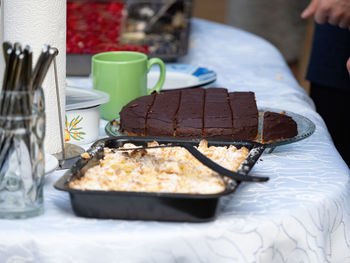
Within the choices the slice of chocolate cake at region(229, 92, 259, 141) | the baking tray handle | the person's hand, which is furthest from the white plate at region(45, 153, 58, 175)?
the person's hand

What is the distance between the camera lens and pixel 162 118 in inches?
42.4

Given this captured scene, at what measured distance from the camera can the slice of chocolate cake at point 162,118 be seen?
3.48 ft

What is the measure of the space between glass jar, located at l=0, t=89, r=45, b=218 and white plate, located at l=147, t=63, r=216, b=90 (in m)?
0.71

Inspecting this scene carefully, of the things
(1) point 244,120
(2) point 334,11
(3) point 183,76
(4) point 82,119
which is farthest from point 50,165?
(2) point 334,11

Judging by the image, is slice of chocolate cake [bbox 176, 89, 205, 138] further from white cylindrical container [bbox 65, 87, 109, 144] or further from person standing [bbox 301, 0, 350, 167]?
person standing [bbox 301, 0, 350, 167]

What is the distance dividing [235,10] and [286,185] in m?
4.07

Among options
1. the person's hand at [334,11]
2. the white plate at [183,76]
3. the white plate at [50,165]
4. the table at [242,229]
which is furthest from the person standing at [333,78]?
the white plate at [50,165]

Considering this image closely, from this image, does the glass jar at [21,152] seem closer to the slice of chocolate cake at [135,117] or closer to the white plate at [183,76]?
the slice of chocolate cake at [135,117]

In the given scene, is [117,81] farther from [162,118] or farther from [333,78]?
[333,78]

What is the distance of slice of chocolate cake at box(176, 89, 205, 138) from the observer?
105cm

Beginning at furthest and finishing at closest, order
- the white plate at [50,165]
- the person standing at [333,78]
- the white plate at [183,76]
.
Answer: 1. the person standing at [333,78]
2. the white plate at [183,76]
3. the white plate at [50,165]

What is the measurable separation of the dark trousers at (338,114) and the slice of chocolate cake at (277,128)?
Answer: 0.96 m

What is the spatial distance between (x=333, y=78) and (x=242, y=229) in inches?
51.3

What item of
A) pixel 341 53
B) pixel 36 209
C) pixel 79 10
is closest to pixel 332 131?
pixel 341 53
